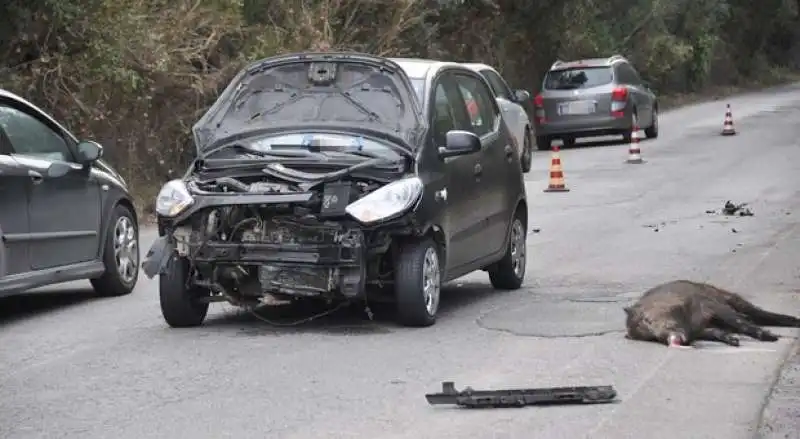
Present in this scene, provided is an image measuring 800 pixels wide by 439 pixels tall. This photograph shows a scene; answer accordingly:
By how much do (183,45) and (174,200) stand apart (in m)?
11.2

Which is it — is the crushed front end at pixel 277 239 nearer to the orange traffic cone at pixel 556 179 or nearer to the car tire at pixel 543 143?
the orange traffic cone at pixel 556 179

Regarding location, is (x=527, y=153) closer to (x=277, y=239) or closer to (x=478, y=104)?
(x=478, y=104)

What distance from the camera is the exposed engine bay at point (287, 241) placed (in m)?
9.51

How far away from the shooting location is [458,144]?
1025 centimetres

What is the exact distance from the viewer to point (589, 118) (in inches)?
1164

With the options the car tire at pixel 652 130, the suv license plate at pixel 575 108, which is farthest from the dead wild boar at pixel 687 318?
the car tire at pixel 652 130

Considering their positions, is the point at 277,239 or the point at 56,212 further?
the point at 56,212

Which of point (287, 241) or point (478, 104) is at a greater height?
point (478, 104)

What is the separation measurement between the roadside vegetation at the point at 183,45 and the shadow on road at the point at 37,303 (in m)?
6.22

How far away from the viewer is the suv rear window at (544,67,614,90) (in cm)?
2984

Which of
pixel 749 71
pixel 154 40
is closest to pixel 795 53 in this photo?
pixel 749 71

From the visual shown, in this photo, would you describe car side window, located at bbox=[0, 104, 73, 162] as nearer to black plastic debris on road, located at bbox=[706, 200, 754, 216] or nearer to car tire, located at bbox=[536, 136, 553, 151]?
black plastic debris on road, located at bbox=[706, 200, 754, 216]

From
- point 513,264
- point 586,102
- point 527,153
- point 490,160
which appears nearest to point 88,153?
point 490,160

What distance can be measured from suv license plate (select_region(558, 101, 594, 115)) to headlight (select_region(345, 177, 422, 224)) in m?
20.1
